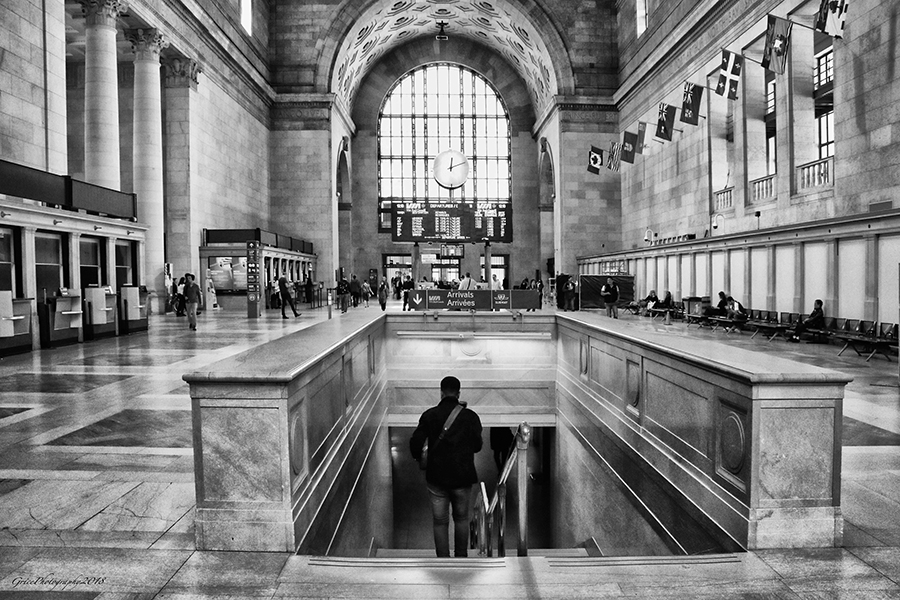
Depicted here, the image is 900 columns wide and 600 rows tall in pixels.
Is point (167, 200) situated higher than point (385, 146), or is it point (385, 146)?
point (385, 146)

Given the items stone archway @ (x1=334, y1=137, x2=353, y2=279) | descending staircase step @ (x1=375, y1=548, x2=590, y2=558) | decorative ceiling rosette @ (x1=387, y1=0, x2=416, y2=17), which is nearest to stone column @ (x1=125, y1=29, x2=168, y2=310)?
decorative ceiling rosette @ (x1=387, y1=0, x2=416, y2=17)

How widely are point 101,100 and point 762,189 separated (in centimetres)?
1969

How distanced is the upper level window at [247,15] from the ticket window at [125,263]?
54.4 feet

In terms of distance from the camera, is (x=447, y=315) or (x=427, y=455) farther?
(x=447, y=315)

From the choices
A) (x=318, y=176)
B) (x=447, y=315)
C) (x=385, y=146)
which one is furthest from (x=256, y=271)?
(x=385, y=146)

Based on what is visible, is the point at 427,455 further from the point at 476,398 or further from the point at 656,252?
the point at 656,252

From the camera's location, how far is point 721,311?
17.1 meters

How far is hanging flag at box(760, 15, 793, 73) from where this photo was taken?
1368 centimetres

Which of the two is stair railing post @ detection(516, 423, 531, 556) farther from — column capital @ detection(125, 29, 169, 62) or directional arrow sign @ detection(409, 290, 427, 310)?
column capital @ detection(125, 29, 169, 62)

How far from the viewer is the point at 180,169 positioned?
22531 millimetres

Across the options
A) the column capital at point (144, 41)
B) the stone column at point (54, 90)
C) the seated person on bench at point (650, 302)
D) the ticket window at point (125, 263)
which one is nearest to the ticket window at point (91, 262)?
the ticket window at point (125, 263)

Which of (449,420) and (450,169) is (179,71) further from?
(449,420)

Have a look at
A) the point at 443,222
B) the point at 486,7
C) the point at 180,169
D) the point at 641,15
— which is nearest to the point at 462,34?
the point at 486,7

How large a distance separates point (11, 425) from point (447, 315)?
9.24 metres
